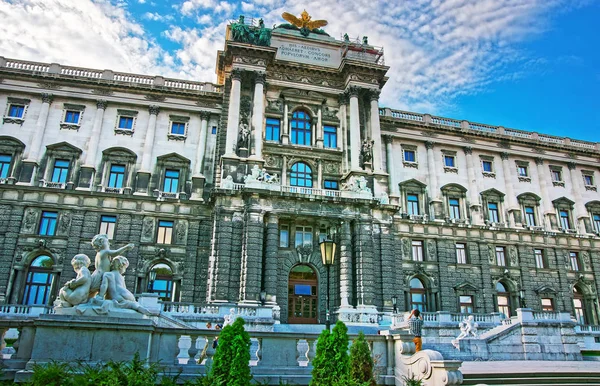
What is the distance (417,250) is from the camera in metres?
39.4

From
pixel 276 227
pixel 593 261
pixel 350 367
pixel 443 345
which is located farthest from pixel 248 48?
pixel 593 261

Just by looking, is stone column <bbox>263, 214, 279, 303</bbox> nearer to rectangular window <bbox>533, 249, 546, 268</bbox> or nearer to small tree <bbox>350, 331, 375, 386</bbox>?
small tree <bbox>350, 331, 375, 386</bbox>

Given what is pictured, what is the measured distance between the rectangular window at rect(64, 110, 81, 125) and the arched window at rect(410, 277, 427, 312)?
30.8m

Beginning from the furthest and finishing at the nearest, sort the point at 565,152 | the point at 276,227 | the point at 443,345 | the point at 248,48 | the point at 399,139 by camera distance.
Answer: the point at 565,152 < the point at 399,139 < the point at 248,48 < the point at 276,227 < the point at 443,345

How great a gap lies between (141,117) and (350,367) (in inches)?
1304

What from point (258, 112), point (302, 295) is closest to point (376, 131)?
point (258, 112)

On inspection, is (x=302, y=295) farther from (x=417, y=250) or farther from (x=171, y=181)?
(x=171, y=181)

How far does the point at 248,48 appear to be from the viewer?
3741 centimetres

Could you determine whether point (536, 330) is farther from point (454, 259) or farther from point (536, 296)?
point (536, 296)

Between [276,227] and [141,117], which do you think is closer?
[276,227]

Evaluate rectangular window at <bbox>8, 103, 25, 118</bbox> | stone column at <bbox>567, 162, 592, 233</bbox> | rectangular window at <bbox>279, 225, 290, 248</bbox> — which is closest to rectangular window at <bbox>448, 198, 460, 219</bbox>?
stone column at <bbox>567, 162, 592, 233</bbox>

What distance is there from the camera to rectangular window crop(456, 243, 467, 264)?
131 feet

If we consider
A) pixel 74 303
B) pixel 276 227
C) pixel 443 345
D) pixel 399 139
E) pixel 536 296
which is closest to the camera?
pixel 74 303

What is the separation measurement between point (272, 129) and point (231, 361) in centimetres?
3073
